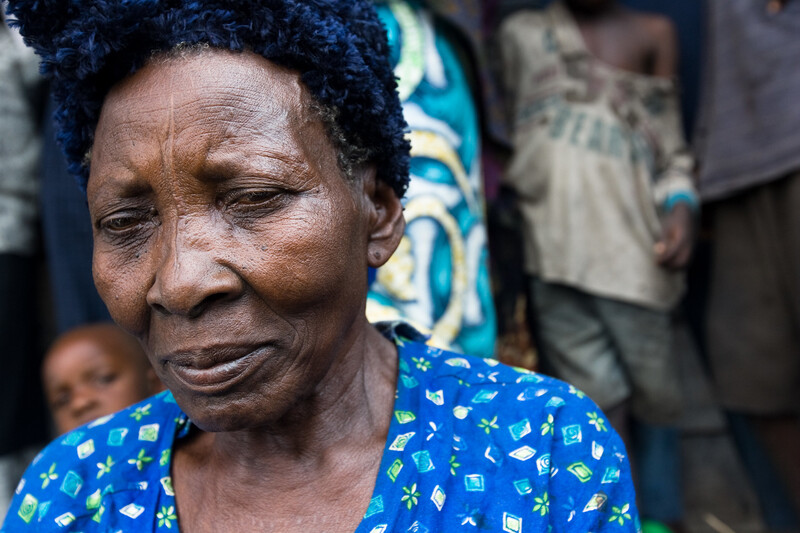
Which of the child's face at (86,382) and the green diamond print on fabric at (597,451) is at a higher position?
the green diamond print on fabric at (597,451)

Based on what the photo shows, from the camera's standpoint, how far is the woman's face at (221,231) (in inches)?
47.4

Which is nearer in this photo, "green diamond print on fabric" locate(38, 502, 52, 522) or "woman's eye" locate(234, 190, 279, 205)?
"woman's eye" locate(234, 190, 279, 205)

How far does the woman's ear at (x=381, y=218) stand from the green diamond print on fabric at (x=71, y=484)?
695 mm

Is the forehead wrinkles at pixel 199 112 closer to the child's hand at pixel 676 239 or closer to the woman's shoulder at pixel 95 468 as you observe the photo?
the woman's shoulder at pixel 95 468

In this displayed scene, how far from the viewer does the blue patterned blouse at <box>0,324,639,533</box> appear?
131cm

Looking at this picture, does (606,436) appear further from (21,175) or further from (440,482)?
(21,175)

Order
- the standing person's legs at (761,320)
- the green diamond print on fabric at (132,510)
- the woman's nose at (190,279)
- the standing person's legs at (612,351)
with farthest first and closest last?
the standing person's legs at (612,351) < the standing person's legs at (761,320) < the green diamond print on fabric at (132,510) < the woman's nose at (190,279)

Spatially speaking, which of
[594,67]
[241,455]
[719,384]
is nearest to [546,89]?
[594,67]

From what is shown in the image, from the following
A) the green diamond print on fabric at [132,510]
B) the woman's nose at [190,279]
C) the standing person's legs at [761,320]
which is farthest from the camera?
the standing person's legs at [761,320]

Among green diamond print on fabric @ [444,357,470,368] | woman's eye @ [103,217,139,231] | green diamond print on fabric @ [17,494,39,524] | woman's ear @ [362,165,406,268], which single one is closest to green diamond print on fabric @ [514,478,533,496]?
green diamond print on fabric @ [444,357,470,368]

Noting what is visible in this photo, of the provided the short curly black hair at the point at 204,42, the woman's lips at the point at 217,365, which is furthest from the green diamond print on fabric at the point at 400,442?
the short curly black hair at the point at 204,42

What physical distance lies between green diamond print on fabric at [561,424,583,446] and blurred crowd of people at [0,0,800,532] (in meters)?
1.33

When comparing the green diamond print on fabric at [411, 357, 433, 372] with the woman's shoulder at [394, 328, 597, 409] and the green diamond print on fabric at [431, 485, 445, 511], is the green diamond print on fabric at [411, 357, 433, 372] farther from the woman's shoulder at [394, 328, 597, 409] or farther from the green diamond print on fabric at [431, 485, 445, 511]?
the green diamond print on fabric at [431, 485, 445, 511]

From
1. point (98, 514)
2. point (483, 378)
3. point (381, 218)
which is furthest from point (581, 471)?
point (98, 514)
